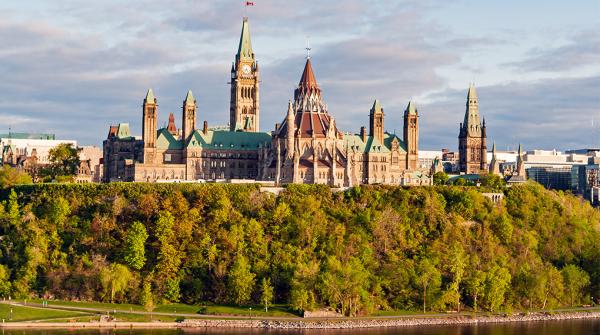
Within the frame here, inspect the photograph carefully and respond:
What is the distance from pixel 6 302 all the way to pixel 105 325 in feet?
55.9

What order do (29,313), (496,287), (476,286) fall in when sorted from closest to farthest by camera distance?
(29,313) → (496,287) → (476,286)

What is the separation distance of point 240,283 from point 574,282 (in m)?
50.7

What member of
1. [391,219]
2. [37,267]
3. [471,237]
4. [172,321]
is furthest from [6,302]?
[471,237]

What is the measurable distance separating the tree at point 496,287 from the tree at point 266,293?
3057 centimetres

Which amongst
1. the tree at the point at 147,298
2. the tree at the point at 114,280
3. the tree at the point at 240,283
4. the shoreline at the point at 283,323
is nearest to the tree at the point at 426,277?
the shoreline at the point at 283,323

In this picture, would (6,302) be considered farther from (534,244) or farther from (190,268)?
(534,244)

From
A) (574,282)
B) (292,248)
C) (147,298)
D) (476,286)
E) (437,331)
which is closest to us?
(437,331)

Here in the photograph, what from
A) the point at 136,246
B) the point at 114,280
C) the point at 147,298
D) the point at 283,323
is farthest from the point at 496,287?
the point at 114,280

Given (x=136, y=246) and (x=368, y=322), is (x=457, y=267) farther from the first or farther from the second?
(x=136, y=246)

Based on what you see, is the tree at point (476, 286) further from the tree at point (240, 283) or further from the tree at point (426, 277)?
the tree at point (240, 283)

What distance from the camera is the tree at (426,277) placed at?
156250 millimetres

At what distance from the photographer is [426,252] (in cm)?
16775

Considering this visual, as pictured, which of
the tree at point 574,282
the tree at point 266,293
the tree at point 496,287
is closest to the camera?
the tree at point 266,293

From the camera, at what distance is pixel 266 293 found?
5965 inches
